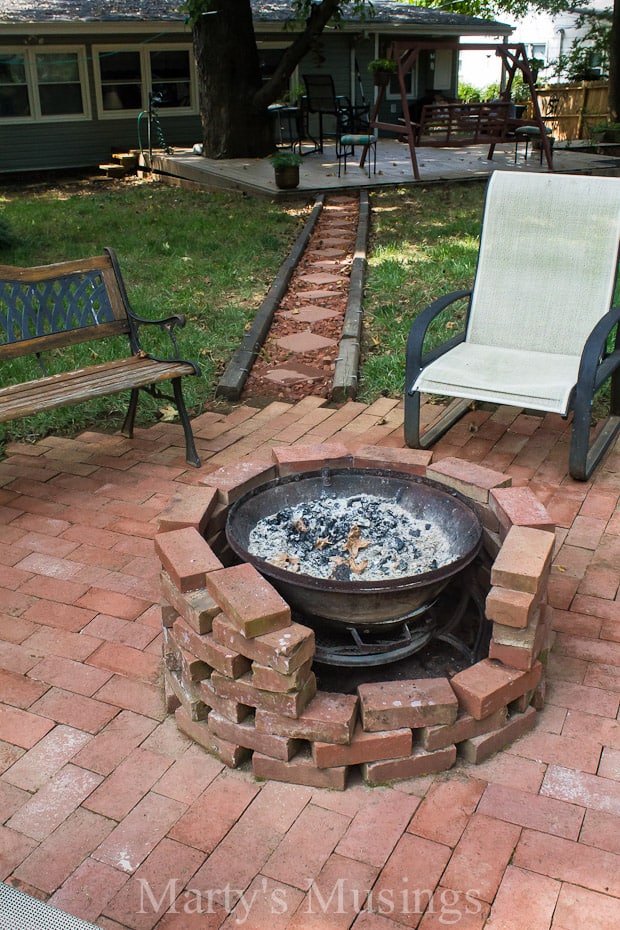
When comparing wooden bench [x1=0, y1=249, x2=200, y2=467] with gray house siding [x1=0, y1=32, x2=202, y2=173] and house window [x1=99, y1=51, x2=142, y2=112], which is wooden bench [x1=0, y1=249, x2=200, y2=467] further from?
house window [x1=99, y1=51, x2=142, y2=112]

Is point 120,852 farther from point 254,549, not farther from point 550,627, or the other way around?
point 550,627

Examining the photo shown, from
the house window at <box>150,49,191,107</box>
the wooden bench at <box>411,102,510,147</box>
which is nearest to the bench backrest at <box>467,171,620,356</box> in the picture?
the wooden bench at <box>411,102,510,147</box>

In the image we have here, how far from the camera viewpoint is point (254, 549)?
299 cm

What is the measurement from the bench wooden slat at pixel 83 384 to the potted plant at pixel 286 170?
24.7ft

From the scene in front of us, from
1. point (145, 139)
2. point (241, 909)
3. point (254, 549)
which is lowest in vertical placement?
point (241, 909)

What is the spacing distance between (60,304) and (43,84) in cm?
1353

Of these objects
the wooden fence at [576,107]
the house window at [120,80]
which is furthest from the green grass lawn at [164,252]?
the wooden fence at [576,107]

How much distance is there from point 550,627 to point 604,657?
241 millimetres

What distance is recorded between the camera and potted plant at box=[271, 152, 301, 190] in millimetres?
11617

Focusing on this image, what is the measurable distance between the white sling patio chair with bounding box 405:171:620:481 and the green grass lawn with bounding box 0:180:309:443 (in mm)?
1562

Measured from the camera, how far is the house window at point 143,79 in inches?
666

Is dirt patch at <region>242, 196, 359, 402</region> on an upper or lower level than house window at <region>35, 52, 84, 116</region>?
lower

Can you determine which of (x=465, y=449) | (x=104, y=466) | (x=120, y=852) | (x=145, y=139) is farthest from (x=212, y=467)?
(x=145, y=139)

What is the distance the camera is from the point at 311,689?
8.30ft
